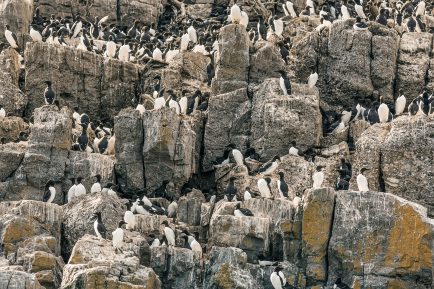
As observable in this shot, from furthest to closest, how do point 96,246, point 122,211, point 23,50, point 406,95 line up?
1. point 23,50
2. point 406,95
3. point 122,211
4. point 96,246

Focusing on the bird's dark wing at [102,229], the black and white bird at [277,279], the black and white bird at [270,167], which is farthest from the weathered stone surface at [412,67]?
the bird's dark wing at [102,229]

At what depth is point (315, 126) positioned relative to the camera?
48750mm

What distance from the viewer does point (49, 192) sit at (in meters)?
47.6

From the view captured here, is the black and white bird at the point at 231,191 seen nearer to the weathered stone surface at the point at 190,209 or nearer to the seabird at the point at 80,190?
the weathered stone surface at the point at 190,209

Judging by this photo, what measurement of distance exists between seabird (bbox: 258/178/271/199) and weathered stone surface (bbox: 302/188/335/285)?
2549mm

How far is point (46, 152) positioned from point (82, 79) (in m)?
5.34

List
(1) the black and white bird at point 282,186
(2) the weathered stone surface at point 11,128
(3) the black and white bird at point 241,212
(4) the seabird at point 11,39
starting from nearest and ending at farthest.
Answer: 1. (3) the black and white bird at point 241,212
2. (1) the black and white bird at point 282,186
3. (2) the weathered stone surface at point 11,128
4. (4) the seabird at point 11,39

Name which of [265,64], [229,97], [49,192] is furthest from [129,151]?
[265,64]

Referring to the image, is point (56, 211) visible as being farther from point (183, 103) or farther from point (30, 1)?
point (30, 1)

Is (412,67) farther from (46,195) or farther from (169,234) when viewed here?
(46,195)

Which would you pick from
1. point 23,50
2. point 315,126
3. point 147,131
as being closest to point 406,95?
point 315,126

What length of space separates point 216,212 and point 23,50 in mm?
12880

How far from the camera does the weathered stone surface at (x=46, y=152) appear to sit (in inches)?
1901

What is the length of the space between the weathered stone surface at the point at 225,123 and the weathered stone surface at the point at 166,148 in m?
1.17
